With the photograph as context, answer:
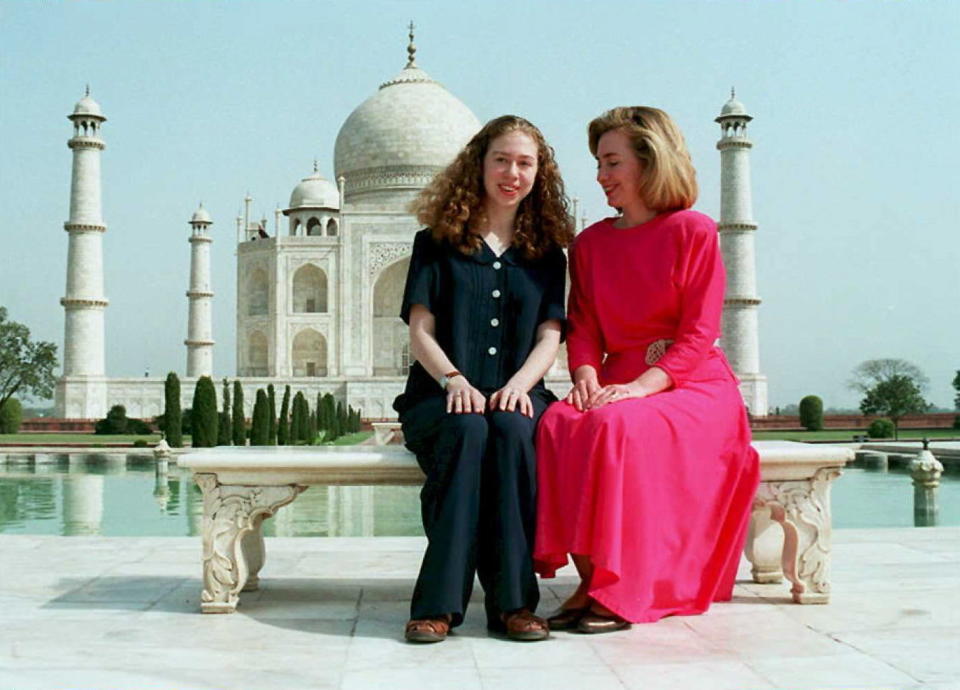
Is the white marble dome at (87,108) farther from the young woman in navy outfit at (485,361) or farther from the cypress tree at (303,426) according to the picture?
the young woman in navy outfit at (485,361)

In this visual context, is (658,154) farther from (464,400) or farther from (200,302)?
(200,302)

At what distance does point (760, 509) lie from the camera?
276 cm

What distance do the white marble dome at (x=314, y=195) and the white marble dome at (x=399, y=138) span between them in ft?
1.39

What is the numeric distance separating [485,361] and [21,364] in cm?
2649

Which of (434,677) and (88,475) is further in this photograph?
(88,475)

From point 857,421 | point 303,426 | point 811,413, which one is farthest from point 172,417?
point 857,421

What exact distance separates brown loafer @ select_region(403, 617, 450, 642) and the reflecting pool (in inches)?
133

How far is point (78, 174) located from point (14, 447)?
9574mm

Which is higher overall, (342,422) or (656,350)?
(656,350)

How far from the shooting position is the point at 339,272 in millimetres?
24734

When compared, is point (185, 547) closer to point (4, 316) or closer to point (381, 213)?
point (381, 213)

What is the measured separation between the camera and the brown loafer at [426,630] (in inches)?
87.2

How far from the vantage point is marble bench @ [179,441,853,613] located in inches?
102

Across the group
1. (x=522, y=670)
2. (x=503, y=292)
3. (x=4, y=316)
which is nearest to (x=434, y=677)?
(x=522, y=670)
